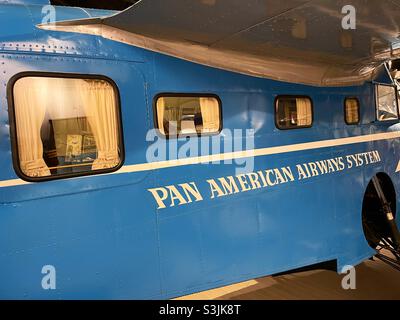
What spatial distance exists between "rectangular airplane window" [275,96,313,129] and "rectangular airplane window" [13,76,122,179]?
1.82 m

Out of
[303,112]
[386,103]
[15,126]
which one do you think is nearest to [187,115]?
[15,126]

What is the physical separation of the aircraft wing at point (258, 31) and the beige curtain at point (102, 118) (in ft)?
1.38

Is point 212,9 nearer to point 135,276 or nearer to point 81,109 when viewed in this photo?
point 81,109

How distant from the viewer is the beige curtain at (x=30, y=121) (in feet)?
8.27

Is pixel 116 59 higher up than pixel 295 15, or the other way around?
pixel 295 15

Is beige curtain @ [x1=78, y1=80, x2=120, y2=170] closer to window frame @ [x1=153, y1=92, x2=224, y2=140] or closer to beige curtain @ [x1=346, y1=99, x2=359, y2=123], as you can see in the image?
window frame @ [x1=153, y1=92, x2=224, y2=140]

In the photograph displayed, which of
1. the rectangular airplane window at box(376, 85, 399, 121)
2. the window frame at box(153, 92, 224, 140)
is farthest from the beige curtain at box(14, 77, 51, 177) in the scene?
the rectangular airplane window at box(376, 85, 399, 121)

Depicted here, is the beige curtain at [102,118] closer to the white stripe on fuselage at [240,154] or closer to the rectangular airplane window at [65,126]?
the rectangular airplane window at [65,126]

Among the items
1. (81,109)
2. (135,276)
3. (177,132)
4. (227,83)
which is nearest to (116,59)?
(81,109)

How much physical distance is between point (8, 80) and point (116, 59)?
2.60ft

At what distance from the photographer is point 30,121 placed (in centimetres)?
257

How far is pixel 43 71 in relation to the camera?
102 inches

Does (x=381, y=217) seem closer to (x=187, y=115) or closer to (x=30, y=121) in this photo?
(x=187, y=115)

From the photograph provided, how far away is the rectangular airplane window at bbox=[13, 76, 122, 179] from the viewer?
255cm
